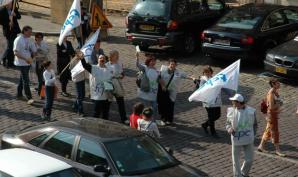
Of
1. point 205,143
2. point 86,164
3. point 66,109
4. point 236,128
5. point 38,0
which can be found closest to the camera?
point 86,164

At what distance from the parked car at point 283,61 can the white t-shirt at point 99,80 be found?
5502mm

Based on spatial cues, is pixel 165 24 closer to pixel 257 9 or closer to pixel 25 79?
pixel 257 9

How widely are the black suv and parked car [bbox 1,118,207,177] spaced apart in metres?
9.59

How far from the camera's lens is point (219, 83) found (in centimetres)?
1312

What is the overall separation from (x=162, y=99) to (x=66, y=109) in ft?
7.96

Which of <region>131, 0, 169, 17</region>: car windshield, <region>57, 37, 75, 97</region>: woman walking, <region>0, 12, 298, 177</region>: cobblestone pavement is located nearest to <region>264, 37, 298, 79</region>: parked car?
<region>0, 12, 298, 177</region>: cobblestone pavement

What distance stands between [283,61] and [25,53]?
6.61m

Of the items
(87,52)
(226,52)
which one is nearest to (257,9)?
(226,52)

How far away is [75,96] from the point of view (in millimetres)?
16859

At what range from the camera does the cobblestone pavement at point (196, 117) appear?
1308cm

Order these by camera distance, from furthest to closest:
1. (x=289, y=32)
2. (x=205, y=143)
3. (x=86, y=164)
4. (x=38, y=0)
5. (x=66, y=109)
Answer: (x=38, y=0)
(x=289, y=32)
(x=66, y=109)
(x=205, y=143)
(x=86, y=164)

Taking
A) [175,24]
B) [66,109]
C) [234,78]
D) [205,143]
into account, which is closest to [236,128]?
[234,78]

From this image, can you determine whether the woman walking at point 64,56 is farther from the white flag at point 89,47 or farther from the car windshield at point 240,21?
the car windshield at point 240,21

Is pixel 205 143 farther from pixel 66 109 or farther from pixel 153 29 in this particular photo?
pixel 153 29
